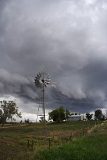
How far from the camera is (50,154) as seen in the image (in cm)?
4681

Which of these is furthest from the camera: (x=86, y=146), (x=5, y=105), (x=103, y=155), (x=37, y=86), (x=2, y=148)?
(x=5, y=105)

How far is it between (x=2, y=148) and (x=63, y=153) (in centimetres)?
1515

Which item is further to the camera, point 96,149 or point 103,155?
point 96,149

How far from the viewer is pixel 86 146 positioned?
2121 inches

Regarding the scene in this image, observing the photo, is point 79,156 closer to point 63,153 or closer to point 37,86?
point 63,153

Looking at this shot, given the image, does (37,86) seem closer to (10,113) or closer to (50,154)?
(50,154)

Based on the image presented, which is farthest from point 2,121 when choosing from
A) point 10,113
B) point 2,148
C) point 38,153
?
point 38,153

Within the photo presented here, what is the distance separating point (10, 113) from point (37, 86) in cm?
9149

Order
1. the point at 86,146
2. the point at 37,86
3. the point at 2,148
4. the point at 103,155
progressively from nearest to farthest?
the point at 103,155
the point at 86,146
the point at 2,148
the point at 37,86

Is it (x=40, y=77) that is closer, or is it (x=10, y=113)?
(x=40, y=77)

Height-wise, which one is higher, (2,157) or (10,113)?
(10,113)

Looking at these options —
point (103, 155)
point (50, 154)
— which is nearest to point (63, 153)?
point (50, 154)

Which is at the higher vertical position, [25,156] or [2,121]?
[2,121]

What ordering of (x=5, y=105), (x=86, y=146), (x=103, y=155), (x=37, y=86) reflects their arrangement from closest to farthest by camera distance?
(x=103, y=155) < (x=86, y=146) < (x=37, y=86) < (x=5, y=105)
